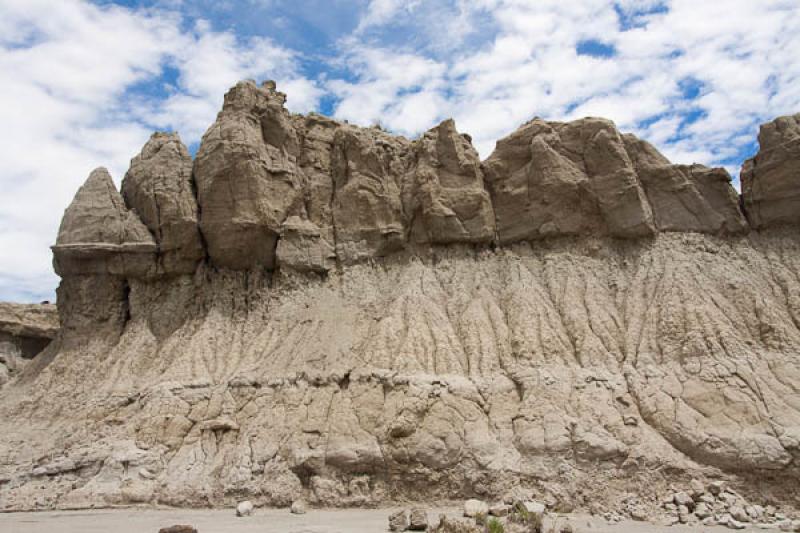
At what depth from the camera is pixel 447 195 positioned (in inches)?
1145

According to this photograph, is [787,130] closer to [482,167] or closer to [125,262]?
[482,167]

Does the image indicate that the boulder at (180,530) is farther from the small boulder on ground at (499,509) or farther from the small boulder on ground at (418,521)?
the small boulder on ground at (499,509)

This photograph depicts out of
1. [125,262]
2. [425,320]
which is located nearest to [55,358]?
[125,262]

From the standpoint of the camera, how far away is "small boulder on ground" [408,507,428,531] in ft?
54.4

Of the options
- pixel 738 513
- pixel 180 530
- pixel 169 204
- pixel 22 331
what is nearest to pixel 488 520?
pixel 738 513

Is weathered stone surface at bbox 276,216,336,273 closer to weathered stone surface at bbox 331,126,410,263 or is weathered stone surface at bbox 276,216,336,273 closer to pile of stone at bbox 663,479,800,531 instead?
weathered stone surface at bbox 331,126,410,263

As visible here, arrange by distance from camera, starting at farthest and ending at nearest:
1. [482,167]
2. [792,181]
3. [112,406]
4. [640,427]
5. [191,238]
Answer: [482,167], [191,238], [792,181], [112,406], [640,427]

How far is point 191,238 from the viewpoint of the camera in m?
28.5

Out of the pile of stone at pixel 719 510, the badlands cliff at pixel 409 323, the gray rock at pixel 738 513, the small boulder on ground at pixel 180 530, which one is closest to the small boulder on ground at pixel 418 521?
the badlands cliff at pixel 409 323

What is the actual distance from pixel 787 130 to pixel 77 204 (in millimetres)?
32474

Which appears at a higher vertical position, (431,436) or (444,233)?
(444,233)

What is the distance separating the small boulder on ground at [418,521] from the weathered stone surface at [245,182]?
50.6 feet

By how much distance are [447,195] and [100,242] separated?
16.3 m

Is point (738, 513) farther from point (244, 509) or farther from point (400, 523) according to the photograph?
point (244, 509)
